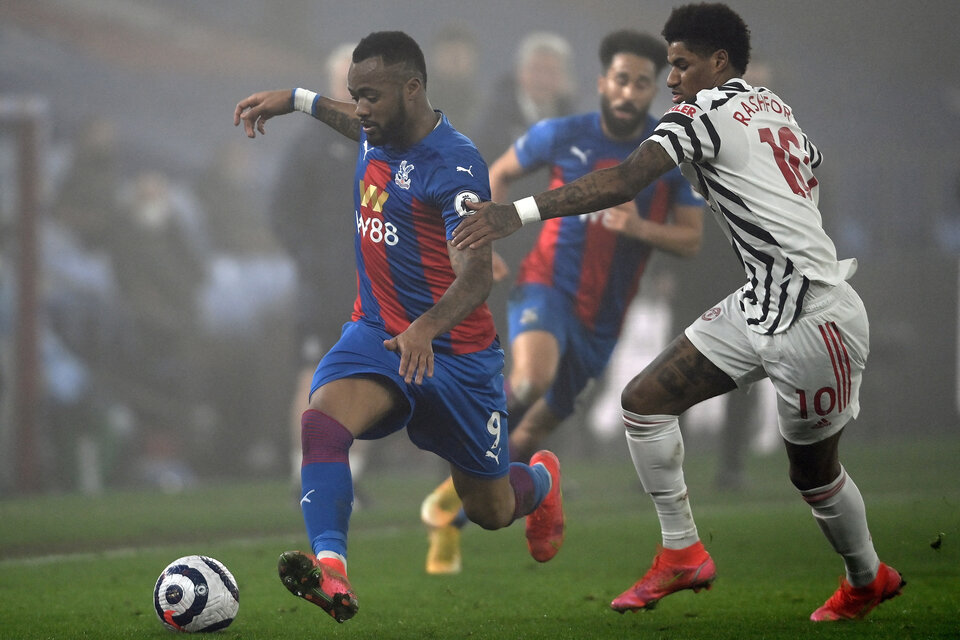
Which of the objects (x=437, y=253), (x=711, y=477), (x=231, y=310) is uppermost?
(x=437, y=253)

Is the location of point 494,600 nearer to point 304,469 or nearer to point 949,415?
point 304,469

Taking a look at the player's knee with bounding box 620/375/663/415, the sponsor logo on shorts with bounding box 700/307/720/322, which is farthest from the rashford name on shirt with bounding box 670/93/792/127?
the player's knee with bounding box 620/375/663/415

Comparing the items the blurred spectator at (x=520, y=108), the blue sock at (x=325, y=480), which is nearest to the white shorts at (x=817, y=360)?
the blue sock at (x=325, y=480)

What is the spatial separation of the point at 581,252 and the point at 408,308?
2209mm

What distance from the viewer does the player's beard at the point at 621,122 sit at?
6668mm

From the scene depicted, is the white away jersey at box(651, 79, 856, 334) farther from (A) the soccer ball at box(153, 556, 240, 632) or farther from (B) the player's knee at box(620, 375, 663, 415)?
(A) the soccer ball at box(153, 556, 240, 632)

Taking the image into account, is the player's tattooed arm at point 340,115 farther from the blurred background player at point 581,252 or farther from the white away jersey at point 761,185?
the blurred background player at point 581,252

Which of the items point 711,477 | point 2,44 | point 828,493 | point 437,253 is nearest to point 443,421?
point 437,253

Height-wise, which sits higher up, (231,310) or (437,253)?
(437,253)

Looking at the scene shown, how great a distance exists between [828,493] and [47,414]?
835cm

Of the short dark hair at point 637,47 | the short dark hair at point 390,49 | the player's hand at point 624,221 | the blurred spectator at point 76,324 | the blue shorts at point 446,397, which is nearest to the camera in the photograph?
the blue shorts at point 446,397

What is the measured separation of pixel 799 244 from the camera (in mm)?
4301

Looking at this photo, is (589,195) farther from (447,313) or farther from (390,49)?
(390,49)

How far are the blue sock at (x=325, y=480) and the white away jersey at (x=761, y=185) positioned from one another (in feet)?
→ 4.90
